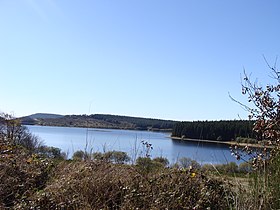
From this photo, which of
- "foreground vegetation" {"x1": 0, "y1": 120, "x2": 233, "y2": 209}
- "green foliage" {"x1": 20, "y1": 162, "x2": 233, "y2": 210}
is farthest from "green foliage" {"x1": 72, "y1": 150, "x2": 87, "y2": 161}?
"green foliage" {"x1": 20, "y1": 162, "x2": 233, "y2": 210}

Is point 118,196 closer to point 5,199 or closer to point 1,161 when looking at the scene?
point 5,199

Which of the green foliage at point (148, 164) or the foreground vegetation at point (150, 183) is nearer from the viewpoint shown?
the foreground vegetation at point (150, 183)

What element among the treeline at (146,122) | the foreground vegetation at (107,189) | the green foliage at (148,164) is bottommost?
the foreground vegetation at (107,189)

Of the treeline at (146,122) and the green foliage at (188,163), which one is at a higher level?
the treeline at (146,122)

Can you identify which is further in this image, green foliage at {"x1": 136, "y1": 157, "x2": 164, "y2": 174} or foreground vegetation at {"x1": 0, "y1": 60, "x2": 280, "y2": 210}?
green foliage at {"x1": 136, "y1": 157, "x2": 164, "y2": 174}

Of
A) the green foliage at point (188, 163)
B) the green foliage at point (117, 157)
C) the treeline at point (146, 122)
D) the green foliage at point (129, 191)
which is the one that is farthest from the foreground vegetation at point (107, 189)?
the treeline at point (146, 122)

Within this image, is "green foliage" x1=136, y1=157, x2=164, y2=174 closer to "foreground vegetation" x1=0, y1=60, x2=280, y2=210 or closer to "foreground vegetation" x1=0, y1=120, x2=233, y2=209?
"foreground vegetation" x1=0, y1=60, x2=280, y2=210

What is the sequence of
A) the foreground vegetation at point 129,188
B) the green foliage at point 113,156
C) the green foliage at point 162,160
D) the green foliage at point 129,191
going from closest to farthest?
the foreground vegetation at point 129,188
the green foliage at point 129,191
the green foliage at point 113,156
the green foliage at point 162,160

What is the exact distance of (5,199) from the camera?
4797 mm

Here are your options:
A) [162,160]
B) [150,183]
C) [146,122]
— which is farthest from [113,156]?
[146,122]

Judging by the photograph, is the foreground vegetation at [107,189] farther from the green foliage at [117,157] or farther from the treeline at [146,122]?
the treeline at [146,122]

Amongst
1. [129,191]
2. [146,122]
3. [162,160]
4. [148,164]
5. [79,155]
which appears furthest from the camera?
[146,122]

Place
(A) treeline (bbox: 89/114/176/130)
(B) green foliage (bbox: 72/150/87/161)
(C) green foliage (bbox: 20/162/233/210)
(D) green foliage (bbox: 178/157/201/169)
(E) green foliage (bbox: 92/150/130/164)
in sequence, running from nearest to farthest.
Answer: (C) green foliage (bbox: 20/162/233/210) → (D) green foliage (bbox: 178/157/201/169) → (E) green foliage (bbox: 92/150/130/164) → (B) green foliage (bbox: 72/150/87/161) → (A) treeline (bbox: 89/114/176/130)

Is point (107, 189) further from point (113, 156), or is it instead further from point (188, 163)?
point (188, 163)
